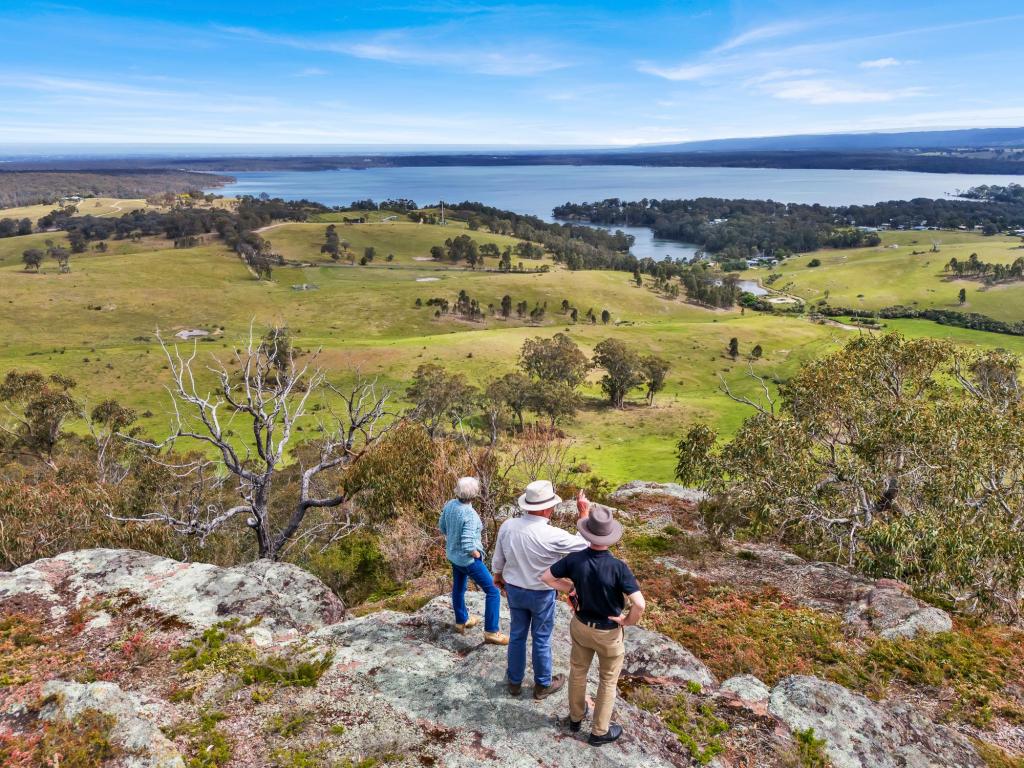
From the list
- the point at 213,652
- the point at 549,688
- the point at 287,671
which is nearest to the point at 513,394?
the point at 213,652

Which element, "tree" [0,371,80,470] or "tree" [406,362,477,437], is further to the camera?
"tree" [406,362,477,437]

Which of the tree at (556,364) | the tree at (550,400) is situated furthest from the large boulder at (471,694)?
the tree at (556,364)

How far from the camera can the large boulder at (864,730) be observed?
8.02 meters

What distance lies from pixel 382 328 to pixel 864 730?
423 feet

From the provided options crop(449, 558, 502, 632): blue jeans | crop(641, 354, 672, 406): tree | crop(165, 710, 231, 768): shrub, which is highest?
crop(449, 558, 502, 632): blue jeans

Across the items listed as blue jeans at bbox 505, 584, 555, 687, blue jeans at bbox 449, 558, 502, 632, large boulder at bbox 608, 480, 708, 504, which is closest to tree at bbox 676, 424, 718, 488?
large boulder at bbox 608, 480, 708, 504

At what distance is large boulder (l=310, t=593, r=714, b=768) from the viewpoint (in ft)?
24.6

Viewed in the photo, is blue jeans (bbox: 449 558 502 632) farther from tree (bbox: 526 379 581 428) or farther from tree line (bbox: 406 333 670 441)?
tree (bbox: 526 379 581 428)

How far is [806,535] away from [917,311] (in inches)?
7540

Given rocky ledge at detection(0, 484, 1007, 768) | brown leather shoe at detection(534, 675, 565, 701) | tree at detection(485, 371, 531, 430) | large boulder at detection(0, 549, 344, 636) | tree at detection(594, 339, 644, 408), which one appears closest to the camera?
rocky ledge at detection(0, 484, 1007, 768)

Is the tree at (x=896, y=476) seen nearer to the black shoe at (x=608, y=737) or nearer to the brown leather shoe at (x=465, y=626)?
the black shoe at (x=608, y=737)

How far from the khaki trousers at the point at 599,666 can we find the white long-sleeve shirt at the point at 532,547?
0.81m

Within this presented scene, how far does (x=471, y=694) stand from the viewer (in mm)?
8547

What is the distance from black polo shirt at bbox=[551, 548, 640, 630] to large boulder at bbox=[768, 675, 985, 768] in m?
3.98
